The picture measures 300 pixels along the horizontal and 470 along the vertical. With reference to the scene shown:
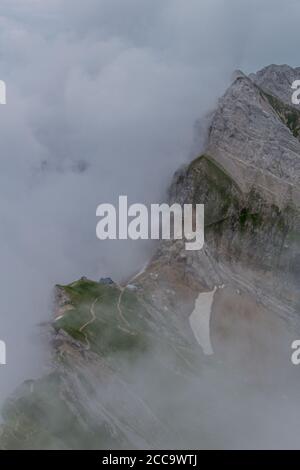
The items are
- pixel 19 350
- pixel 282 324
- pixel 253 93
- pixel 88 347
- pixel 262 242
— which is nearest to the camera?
pixel 88 347

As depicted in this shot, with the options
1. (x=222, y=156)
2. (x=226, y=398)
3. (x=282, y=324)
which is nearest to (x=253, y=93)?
(x=222, y=156)

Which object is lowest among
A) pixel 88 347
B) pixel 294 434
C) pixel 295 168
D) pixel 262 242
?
pixel 294 434

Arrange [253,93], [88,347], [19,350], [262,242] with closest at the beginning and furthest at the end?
[88,347] → [19,350] → [262,242] → [253,93]

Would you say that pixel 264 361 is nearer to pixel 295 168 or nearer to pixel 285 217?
pixel 285 217

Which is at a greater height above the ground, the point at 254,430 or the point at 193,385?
the point at 193,385

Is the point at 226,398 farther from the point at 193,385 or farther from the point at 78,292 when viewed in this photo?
the point at 78,292

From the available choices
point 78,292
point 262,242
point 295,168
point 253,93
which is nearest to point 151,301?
point 78,292

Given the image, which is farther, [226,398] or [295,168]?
[295,168]
